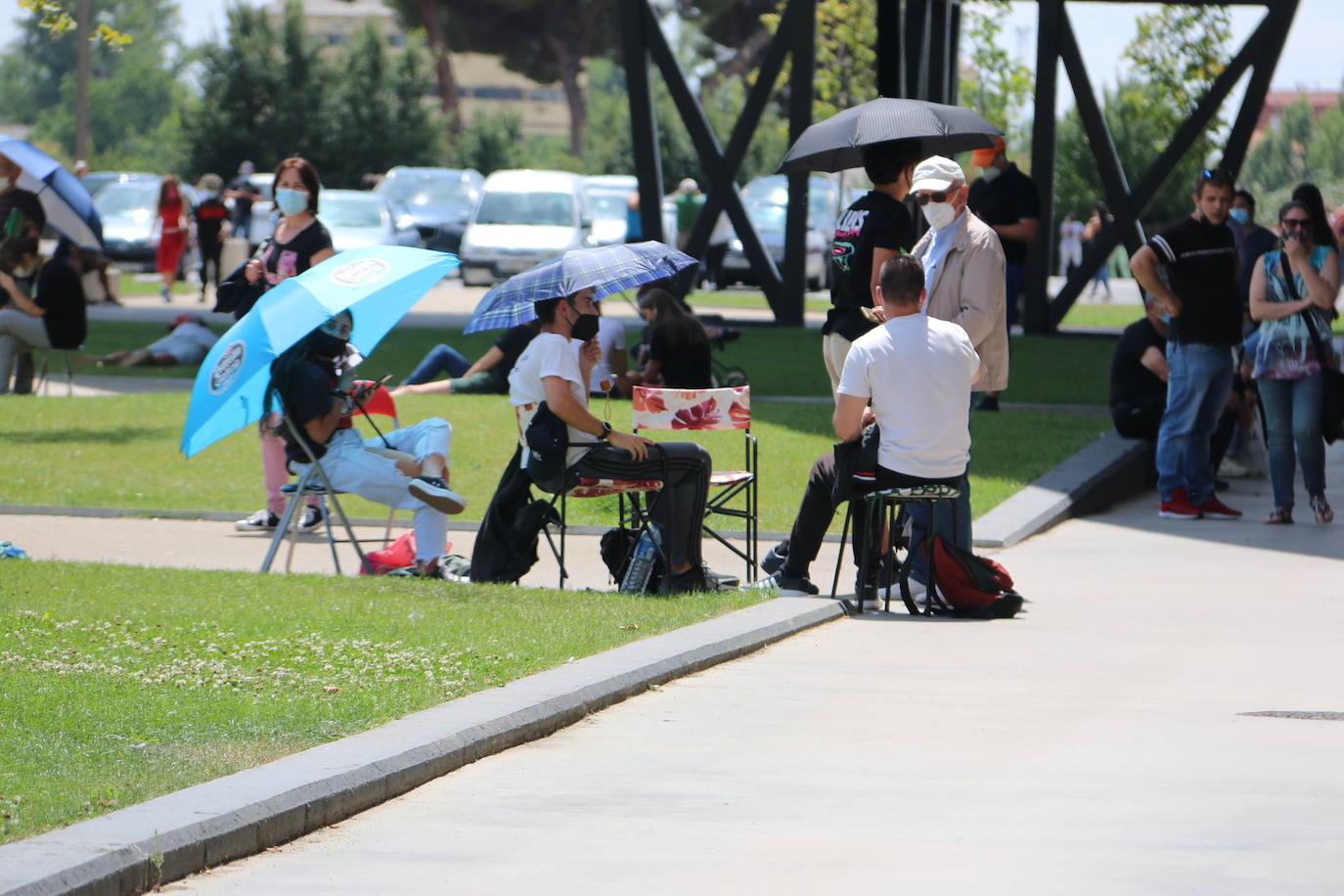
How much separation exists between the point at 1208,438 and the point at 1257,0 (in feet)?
51.8

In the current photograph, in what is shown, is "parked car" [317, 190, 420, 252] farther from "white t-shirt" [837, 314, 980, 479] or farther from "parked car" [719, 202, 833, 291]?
"white t-shirt" [837, 314, 980, 479]

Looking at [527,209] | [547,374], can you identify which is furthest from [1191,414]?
[527,209]

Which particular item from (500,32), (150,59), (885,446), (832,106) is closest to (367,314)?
(885,446)

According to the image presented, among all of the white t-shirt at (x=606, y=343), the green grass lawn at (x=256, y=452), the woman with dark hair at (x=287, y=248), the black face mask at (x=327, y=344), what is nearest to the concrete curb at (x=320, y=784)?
the black face mask at (x=327, y=344)

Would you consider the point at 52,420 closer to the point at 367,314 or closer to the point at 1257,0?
the point at 367,314

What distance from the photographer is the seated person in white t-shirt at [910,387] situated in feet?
29.5

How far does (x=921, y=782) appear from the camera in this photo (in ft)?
19.7

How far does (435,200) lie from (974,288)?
35.0 meters

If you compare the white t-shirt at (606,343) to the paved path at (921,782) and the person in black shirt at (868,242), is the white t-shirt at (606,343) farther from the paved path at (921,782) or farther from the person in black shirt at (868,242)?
the paved path at (921,782)

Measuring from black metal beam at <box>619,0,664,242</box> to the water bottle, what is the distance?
55.0 feet

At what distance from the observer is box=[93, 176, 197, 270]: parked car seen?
132 feet

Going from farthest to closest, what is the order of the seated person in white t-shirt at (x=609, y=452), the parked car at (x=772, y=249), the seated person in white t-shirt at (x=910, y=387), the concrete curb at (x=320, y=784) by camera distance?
the parked car at (x=772, y=249), the seated person in white t-shirt at (x=609, y=452), the seated person in white t-shirt at (x=910, y=387), the concrete curb at (x=320, y=784)

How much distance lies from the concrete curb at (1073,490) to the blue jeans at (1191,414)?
0.53 metres

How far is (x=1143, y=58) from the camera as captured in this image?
38.4 metres
